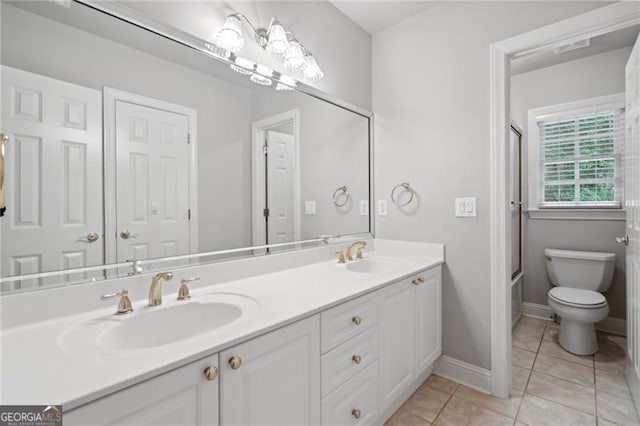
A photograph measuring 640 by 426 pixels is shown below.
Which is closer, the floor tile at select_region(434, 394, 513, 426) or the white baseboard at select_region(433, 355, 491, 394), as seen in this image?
the floor tile at select_region(434, 394, 513, 426)

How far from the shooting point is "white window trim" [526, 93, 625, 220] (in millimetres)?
2619

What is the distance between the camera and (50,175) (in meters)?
0.96

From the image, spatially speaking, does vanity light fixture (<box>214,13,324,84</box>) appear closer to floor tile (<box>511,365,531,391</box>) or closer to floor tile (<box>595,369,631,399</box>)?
floor tile (<box>511,365,531,391</box>)

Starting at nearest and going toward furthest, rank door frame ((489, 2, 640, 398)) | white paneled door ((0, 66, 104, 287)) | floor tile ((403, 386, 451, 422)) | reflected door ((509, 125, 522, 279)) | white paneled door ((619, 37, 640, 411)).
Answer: white paneled door ((0, 66, 104, 287)) < white paneled door ((619, 37, 640, 411)) < floor tile ((403, 386, 451, 422)) < door frame ((489, 2, 640, 398)) < reflected door ((509, 125, 522, 279))

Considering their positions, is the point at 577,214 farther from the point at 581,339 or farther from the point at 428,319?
the point at 428,319

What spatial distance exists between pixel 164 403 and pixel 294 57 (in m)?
1.63

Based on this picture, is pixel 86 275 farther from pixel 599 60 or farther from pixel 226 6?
pixel 599 60

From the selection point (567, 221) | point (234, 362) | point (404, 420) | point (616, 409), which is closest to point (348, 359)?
point (234, 362)

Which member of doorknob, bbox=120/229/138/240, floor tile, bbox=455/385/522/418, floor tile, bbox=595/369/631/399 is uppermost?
doorknob, bbox=120/229/138/240

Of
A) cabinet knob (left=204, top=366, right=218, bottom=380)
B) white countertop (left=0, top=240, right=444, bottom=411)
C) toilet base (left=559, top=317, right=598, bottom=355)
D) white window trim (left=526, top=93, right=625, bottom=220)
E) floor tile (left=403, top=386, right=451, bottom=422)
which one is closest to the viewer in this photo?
white countertop (left=0, top=240, right=444, bottom=411)

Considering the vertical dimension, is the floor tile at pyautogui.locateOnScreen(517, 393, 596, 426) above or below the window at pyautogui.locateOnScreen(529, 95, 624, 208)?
below

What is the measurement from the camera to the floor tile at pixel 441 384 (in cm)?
186

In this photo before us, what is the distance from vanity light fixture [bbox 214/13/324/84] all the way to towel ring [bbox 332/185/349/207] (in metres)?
0.73

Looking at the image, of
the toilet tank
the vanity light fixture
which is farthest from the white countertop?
the toilet tank
